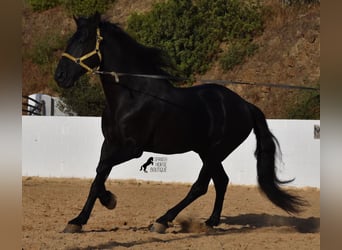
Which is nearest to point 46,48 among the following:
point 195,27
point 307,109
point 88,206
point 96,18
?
point 195,27

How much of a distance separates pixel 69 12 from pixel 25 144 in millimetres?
13793

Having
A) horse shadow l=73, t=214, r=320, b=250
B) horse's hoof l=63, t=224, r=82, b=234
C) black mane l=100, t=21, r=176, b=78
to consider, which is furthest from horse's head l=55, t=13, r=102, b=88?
horse shadow l=73, t=214, r=320, b=250

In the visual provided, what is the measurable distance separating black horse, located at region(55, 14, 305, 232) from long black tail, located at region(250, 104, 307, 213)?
11 millimetres

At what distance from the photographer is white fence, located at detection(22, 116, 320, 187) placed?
453 inches

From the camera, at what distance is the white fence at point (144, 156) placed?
11516 millimetres

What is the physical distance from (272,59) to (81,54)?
1523cm

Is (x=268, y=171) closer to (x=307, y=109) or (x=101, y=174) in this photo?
(x=101, y=174)

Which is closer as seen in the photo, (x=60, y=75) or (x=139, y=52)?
(x=60, y=75)

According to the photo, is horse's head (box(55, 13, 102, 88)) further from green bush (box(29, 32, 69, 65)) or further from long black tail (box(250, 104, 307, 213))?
green bush (box(29, 32, 69, 65))

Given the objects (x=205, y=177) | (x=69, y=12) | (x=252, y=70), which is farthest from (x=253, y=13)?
(x=205, y=177)

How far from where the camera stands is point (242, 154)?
11.7 meters

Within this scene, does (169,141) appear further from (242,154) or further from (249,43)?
(249,43)

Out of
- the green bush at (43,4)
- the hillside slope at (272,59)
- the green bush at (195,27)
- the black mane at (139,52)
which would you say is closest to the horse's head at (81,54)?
the black mane at (139,52)

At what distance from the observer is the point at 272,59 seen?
67.2ft
